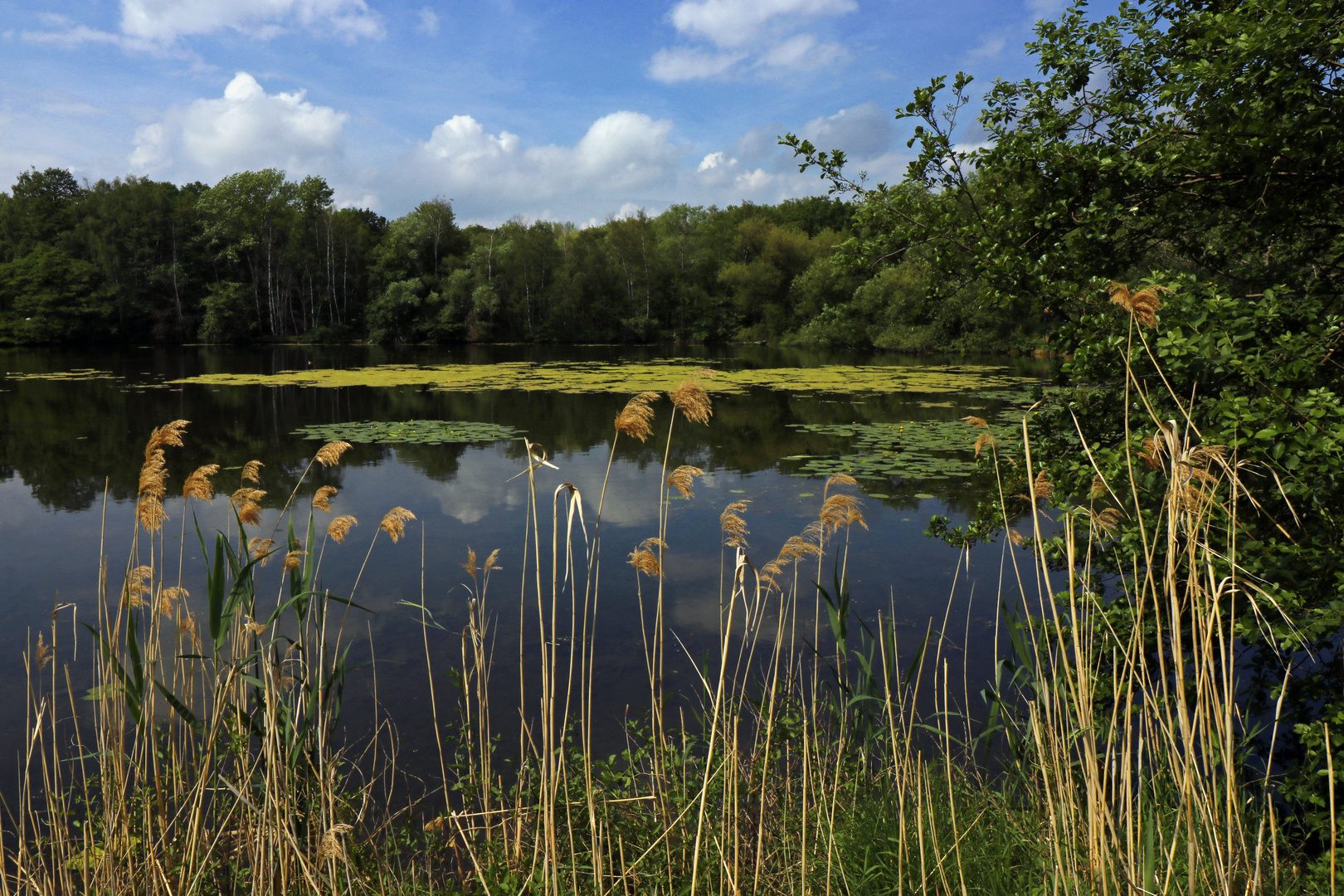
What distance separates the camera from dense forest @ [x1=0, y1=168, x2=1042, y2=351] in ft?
131

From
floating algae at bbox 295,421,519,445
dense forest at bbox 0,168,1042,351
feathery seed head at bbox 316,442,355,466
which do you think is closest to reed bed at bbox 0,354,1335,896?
feathery seed head at bbox 316,442,355,466

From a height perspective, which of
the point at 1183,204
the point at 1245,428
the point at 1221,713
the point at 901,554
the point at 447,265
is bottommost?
the point at 901,554

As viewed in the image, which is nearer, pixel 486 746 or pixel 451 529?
pixel 486 746

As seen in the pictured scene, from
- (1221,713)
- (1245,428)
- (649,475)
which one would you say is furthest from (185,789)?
(649,475)

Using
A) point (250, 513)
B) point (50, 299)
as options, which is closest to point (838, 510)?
point (250, 513)

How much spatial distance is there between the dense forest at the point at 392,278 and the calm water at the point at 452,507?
80.7 ft

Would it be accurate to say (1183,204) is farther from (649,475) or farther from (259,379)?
(259,379)

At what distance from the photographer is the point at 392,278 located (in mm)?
48562

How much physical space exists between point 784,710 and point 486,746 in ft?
4.69

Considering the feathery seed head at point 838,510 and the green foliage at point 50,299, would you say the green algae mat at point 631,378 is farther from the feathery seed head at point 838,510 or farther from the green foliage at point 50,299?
the green foliage at point 50,299

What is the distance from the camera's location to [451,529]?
7984mm

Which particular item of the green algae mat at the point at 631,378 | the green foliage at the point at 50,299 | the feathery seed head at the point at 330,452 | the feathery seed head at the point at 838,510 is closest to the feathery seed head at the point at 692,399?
the feathery seed head at the point at 838,510

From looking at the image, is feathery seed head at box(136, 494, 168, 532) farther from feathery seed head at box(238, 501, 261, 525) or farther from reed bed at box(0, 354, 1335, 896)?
→ feathery seed head at box(238, 501, 261, 525)

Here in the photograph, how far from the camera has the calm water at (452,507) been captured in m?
5.22
